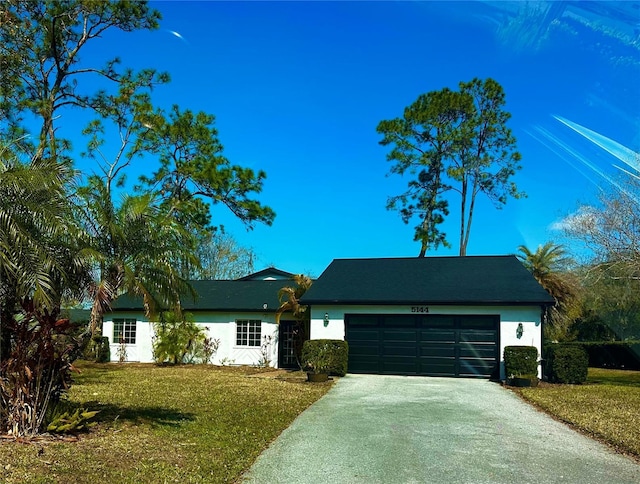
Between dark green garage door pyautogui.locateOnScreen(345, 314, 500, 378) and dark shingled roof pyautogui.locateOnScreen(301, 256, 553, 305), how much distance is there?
0.67m

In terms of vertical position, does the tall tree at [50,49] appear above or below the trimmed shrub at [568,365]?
above

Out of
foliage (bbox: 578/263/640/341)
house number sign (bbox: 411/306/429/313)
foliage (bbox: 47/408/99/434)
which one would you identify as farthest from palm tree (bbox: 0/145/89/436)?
foliage (bbox: 578/263/640/341)

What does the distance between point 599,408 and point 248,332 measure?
47.3ft

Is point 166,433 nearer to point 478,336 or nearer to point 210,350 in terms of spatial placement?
point 478,336

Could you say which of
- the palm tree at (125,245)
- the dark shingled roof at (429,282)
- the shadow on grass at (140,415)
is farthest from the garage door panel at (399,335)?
the palm tree at (125,245)

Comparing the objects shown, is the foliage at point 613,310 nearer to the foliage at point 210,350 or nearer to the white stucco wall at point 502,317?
the white stucco wall at point 502,317

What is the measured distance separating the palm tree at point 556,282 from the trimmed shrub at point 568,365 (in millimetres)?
7810

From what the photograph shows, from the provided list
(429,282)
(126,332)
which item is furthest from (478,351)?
(126,332)

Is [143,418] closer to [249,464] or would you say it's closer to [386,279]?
[249,464]

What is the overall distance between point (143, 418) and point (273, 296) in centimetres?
1426

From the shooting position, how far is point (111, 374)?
19.0 meters

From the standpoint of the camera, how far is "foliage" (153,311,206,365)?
2305 centimetres

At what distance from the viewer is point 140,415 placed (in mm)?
10156

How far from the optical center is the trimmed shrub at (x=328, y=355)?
18.0 metres
